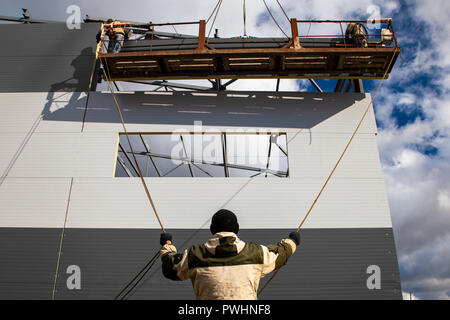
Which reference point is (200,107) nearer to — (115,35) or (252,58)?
(252,58)

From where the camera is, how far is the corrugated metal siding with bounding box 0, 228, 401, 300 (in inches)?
279

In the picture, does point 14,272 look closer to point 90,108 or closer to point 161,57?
point 90,108

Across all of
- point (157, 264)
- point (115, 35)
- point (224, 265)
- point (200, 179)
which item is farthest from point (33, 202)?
point (224, 265)

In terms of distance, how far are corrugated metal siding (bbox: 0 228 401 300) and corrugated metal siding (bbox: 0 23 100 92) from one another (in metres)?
4.76

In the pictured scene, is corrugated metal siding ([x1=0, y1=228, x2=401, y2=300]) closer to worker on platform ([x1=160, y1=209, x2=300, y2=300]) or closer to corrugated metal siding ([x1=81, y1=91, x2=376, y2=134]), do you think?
corrugated metal siding ([x1=81, y1=91, x2=376, y2=134])

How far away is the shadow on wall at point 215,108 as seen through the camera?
881 cm

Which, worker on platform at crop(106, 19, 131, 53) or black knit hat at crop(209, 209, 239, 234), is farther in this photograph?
worker on platform at crop(106, 19, 131, 53)

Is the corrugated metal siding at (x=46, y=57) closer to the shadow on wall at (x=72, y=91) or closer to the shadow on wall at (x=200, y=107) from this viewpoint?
the shadow on wall at (x=72, y=91)

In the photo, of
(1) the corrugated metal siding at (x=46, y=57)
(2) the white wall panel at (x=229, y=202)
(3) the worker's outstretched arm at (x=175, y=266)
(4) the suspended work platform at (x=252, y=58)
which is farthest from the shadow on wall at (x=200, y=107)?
(3) the worker's outstretched arm at (x=175, y=266)

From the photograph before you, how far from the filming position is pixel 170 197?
7.83 meters

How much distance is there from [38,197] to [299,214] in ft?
23.9

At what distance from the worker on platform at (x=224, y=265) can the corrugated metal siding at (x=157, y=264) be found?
15.1ft

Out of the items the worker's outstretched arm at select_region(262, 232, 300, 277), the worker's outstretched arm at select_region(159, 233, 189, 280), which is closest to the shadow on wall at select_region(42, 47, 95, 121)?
the worker's outstretched arm at select_region(159, 233, 189, 280)
